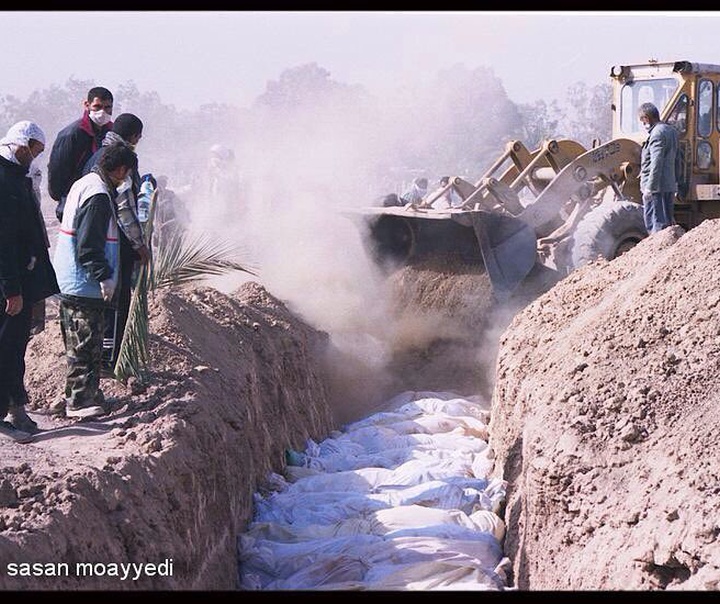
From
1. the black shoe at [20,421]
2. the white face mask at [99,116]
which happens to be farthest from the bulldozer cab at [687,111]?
the black shoe at [20,421]

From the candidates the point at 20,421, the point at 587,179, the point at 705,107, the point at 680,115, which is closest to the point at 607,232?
the point at 587,179

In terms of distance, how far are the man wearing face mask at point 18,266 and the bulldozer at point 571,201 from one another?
598cm

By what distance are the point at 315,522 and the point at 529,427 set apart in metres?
1.50

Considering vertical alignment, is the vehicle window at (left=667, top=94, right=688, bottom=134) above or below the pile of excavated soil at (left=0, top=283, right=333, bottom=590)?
above

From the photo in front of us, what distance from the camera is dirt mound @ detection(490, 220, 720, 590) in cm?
524

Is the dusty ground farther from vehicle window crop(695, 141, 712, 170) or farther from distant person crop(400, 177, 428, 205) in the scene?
distant person crop(400, 177, 428, 205)

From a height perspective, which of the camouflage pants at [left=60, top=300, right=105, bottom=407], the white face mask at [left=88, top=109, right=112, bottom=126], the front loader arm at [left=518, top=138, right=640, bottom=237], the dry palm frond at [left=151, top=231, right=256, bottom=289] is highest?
the white face mask at [left=88, top=109, right=112, bottom=126]

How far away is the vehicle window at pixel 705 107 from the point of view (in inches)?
558

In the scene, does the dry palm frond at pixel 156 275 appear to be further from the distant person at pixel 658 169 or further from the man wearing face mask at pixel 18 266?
the distant person at pixel 658 169

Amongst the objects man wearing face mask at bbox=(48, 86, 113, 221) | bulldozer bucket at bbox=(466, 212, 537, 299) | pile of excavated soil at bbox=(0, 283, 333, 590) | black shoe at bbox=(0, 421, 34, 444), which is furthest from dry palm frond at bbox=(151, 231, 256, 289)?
bulldozer bucket at bbox=(466, 212, 537, 299)

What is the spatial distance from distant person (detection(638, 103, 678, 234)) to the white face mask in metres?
6.15

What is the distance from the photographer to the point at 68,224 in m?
7.43

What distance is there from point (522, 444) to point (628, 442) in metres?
1.70

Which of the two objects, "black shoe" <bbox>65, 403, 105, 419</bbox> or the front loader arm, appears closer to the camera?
"black shoe" <bbox>65, 403, 105, 419</bbox>
